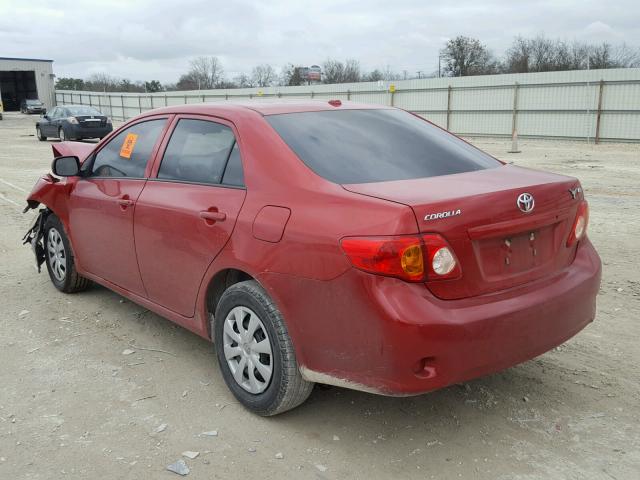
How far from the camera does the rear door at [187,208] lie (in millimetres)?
3357

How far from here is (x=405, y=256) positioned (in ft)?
8.43

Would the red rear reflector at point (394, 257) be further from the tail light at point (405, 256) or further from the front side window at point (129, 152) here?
the front side window at point (129, 152)

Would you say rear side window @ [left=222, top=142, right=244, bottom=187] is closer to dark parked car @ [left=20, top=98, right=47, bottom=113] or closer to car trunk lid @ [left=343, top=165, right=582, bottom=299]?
car trunk lid @ [left=343, top=165, right=582, bottom=299]

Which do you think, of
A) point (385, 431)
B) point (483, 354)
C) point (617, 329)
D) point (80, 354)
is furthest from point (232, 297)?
point (617, 329)


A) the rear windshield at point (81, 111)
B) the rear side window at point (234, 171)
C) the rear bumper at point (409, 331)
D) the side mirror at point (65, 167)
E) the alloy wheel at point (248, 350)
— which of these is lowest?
the alloy wheel at point (248, 350)

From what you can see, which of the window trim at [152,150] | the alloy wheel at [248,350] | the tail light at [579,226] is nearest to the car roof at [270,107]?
the window trim at [152,150]

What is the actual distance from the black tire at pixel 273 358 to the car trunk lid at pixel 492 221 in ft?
2.32

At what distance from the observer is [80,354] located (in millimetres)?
4148

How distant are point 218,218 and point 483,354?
1.51 metres

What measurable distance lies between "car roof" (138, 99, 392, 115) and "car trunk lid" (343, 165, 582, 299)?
3.14 feet

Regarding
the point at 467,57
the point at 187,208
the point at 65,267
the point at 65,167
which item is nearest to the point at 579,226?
the point at 187,208

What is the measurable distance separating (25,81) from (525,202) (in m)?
76.6

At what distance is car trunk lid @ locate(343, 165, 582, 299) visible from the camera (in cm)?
265

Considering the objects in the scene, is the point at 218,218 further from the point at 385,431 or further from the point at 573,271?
the point at 573,271
